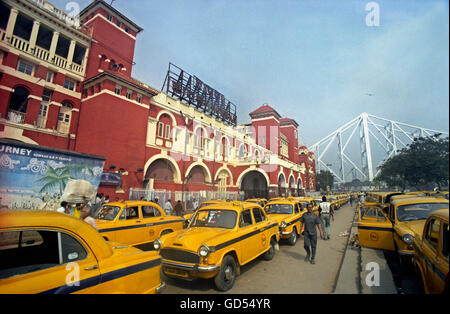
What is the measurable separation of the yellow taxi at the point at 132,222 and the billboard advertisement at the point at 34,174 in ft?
13.7

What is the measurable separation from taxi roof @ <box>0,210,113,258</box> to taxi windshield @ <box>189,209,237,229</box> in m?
2.93

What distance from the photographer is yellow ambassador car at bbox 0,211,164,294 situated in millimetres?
1926

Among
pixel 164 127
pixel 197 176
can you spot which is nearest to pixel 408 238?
pixel 164 127

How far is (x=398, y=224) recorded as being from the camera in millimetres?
Result: 5547

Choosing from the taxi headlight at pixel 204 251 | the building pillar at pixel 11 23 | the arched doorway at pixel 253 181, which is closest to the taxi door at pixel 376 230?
the taxi headlight at pixel 204 251

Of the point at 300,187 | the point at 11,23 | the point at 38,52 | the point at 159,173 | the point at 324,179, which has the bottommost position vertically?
the point at 300,187

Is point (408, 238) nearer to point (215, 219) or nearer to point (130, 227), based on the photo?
point (215, 219)

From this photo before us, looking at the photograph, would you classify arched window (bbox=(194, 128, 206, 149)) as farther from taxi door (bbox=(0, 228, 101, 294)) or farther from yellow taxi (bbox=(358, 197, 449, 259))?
taxi door (bbox=(0, 228, 101, 294))

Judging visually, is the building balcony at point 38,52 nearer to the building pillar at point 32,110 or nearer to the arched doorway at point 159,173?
the building pillar at point 32,110

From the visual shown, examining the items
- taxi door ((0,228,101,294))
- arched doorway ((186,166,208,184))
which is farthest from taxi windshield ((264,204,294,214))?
arched doorway ((186,166,208,184))

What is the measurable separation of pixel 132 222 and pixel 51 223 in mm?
4485

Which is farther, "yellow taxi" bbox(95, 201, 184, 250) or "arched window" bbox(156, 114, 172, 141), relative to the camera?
"arched window" bbox(156, 114, 172, 141)

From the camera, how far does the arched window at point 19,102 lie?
40.1ft
